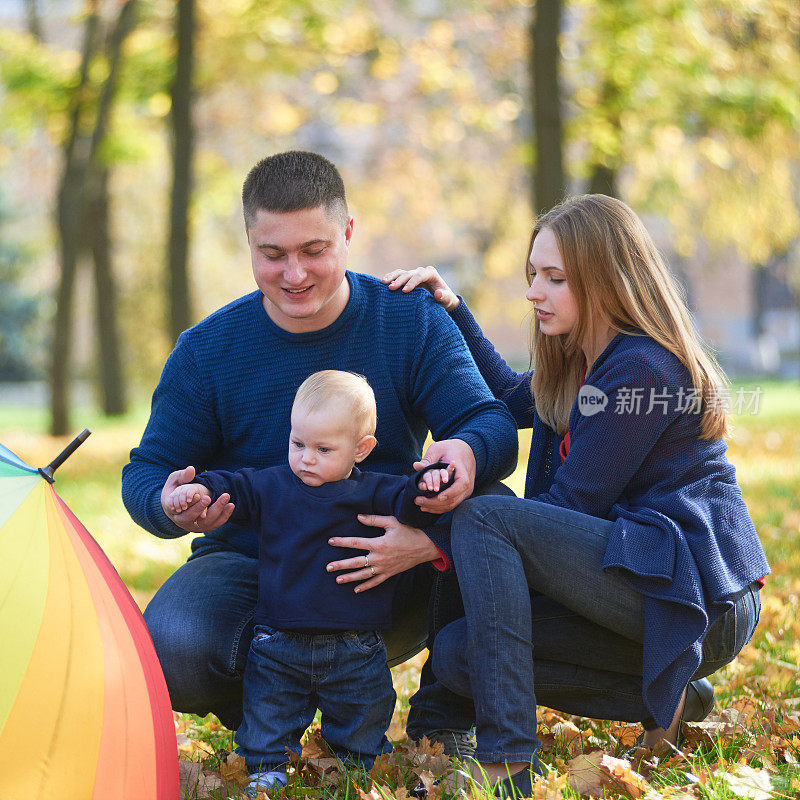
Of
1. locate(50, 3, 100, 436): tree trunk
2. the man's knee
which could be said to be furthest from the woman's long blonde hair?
locate(50, 3, 100, 436): tree trunk

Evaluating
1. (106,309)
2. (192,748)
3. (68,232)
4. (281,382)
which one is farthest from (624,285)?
(106,309)

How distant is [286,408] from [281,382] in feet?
0.28

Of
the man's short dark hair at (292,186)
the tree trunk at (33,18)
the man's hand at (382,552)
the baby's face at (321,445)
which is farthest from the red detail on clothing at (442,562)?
the tree trunk at (33,18)

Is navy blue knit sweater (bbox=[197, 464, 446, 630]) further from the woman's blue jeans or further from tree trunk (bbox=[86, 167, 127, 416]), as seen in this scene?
tree trunk (bbox=[86, 167, 127, 416])

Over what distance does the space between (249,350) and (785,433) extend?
32.5 feet

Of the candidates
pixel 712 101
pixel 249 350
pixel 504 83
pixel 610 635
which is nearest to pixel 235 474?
pixel 249 350

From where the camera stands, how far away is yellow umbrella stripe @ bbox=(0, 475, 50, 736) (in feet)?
7.18

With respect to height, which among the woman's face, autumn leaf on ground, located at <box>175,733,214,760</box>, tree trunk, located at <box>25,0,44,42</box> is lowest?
autumn leaf on ground, located at <box>175,733,214,760</box>

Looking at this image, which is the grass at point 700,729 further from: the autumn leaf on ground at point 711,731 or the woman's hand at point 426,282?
the woman's hand at point 426,282

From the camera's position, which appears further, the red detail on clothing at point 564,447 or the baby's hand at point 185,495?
the red detail on clothing at point 564,447

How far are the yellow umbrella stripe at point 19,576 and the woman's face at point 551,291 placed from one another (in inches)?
59.8

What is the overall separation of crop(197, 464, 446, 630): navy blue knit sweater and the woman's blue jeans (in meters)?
0.23

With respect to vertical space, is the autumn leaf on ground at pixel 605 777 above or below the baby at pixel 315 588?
below

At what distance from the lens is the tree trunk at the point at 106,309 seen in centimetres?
1689
